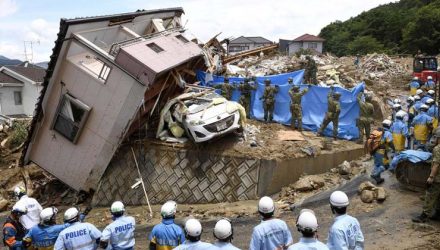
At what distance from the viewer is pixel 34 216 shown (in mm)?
6797

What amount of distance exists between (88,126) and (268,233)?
7.97m

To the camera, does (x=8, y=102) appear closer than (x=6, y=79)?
Yes

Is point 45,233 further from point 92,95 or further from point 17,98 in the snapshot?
point 17,98

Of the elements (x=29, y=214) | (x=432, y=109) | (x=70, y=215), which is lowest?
(x=29, y=214)

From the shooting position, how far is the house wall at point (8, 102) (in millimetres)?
26422

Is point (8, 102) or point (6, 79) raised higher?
point (6, 79)

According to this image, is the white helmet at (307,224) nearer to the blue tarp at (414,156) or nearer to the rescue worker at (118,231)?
the rescue worker at (118,231)

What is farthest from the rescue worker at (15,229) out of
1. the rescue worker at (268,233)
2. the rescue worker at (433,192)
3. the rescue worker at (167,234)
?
the rescue worker at (433,192)

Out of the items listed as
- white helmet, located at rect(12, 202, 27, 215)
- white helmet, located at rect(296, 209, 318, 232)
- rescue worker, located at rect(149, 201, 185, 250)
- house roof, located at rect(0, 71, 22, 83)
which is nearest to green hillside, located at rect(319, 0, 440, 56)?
house roof, located at rect(0, 71, 22, 83)

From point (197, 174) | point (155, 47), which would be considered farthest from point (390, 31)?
point (197, 174)

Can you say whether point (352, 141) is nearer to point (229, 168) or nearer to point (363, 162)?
point (363, 162)

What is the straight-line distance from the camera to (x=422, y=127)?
10.1 metres

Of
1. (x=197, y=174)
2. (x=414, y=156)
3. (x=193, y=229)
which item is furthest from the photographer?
(x=197, y=174)

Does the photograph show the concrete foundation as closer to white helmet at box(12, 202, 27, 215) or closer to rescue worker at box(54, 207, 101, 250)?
white helmet at box(12, 202, 27, 215)
